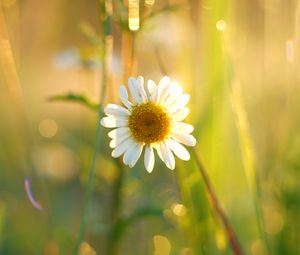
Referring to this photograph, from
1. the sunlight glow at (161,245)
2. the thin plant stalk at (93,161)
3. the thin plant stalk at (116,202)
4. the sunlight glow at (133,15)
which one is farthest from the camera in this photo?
the sunlight glow at (161,245)

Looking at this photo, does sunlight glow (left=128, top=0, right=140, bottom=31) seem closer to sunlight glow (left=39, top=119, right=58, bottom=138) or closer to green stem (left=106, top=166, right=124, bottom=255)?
green stem (left=106, top=166, right=124, bottom=255)

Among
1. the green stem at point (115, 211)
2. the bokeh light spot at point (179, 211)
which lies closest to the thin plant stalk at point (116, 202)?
the green stem at point (115, 211)

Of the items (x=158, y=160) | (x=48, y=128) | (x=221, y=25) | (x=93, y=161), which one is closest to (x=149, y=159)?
(x=93, y=161)

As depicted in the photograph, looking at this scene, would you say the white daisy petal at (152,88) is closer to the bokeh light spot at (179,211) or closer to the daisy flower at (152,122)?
the daisy flower at (152,122)

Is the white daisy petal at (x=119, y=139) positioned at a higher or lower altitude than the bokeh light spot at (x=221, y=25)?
lower

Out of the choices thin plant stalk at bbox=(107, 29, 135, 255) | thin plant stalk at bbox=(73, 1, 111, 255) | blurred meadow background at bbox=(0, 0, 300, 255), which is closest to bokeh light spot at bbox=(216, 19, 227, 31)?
blurred meadow background at bbox=(0, 0, 300, 255)

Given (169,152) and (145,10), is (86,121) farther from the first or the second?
(169,152)

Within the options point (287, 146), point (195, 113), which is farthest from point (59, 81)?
point (287, 146)
